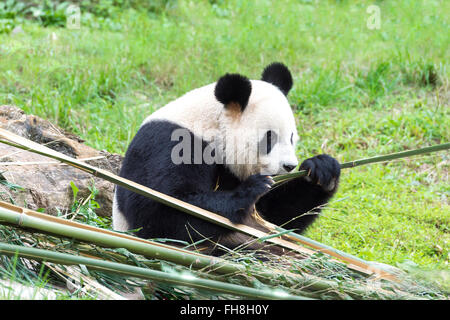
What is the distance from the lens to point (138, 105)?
693cm

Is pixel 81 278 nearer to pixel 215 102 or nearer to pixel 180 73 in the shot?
pixel 215 102

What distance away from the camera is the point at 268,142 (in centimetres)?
367

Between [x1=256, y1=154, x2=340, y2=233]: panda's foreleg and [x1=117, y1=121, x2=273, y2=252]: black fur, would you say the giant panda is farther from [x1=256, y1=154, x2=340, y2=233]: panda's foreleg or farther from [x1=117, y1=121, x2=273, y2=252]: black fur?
[x1=256, y1=154, x2=340, y2=233]: panda's foreleg

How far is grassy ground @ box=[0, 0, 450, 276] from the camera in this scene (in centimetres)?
529

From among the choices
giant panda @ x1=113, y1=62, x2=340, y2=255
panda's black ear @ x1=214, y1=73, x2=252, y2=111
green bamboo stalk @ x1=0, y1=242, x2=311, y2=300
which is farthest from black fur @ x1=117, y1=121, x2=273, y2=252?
green bamboo stalk @ x1=0, y1=242, x2=311, y2=300

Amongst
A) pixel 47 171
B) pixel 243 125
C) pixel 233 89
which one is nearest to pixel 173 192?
pixel 243 125

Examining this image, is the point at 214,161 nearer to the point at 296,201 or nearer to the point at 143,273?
the point at 296,201

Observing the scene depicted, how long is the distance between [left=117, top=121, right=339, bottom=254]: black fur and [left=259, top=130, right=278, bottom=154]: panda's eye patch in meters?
0.28

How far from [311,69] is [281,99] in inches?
171

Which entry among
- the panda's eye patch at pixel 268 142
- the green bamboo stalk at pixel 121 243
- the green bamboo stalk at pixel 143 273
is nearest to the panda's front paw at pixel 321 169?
the panda's eye patch at pixel 268 142

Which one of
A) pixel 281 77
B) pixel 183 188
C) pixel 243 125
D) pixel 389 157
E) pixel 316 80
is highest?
pixel 281 77

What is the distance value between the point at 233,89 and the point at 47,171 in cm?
182

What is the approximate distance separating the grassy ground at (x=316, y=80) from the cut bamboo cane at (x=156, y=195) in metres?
1.19

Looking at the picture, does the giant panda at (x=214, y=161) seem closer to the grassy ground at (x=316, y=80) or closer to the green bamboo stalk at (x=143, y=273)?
the green bamboo stalk at (x=143, y=273)
